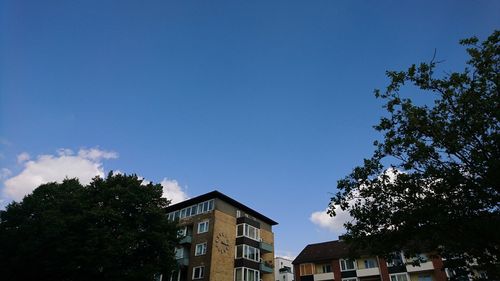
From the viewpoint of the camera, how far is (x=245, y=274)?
45.3m

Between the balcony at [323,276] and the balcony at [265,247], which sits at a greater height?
the balcony at [265,247]

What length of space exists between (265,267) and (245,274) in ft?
12.7

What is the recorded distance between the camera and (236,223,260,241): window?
48812 mm

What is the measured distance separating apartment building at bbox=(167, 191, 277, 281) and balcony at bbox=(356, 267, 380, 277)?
11903mm

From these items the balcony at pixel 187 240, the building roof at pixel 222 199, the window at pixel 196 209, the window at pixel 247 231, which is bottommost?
the balcony at pixel 187 240

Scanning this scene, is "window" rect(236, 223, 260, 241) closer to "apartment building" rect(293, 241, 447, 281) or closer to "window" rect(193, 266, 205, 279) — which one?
"window" rect(193, 266, 205, 279)

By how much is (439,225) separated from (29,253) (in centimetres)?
3291

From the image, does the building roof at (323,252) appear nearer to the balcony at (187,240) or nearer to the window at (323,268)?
the window at (323,268)

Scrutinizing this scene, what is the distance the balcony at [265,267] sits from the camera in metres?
47.7

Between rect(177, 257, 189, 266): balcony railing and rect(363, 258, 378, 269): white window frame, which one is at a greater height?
rect(363, 258, 378, 269): white window frame

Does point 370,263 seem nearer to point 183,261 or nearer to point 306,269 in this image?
point 306,269

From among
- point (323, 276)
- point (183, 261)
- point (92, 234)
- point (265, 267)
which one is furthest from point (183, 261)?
point (323, 276)

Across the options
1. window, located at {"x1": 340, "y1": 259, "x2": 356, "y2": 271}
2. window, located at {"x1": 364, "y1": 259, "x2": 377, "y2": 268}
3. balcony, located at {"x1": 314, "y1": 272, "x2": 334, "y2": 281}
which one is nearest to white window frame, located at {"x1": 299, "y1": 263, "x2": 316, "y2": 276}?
balcony, located at {"x1": 314, "y1": 272, "x2": 334, "y2": 281}

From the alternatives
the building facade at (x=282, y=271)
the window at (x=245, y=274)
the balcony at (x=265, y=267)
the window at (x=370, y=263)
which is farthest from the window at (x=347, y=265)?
the building facade at (x=282, y=271)
